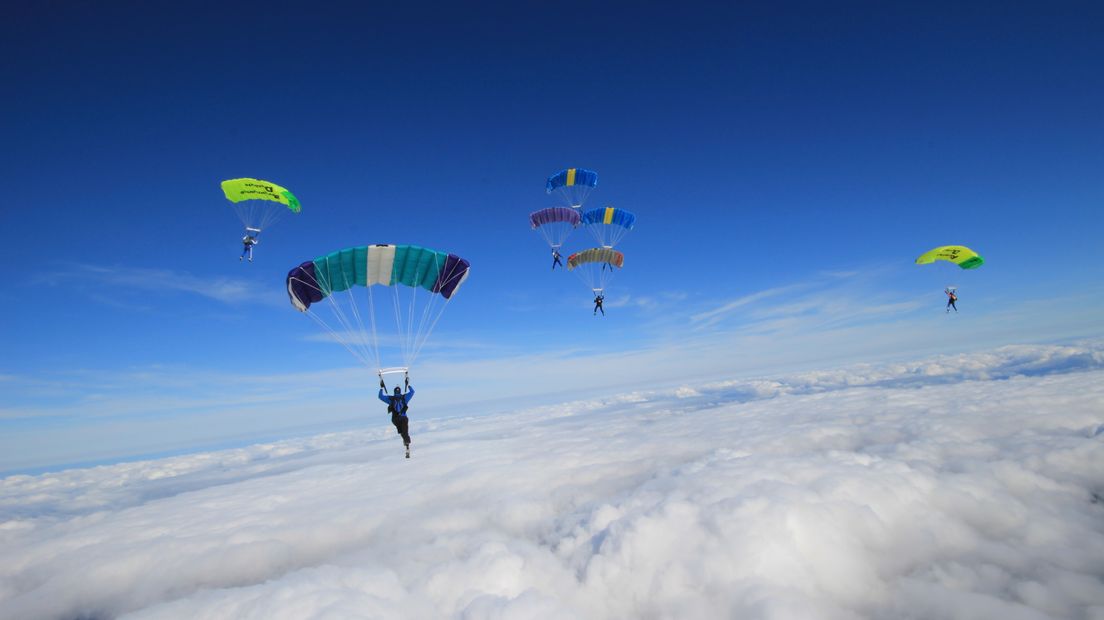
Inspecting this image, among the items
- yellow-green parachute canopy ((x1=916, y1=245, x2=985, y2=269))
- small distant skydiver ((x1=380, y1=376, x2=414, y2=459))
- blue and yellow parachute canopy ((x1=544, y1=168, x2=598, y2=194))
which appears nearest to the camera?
small distant skydiver ((x1=380, y1=376, x2=414, y2=459))

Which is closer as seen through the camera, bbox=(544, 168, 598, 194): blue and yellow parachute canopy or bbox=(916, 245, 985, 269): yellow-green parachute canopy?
bbox=(544, 168, 598, 194): blue and yellow parachute canopy

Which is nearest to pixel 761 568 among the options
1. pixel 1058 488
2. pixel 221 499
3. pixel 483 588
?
pixel 483 588

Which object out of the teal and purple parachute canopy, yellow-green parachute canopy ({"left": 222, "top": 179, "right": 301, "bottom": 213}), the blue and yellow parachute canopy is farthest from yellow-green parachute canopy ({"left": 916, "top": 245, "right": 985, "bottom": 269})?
yellow-green parachute canopy ({"left": 222, "top": 179, "right": 301, "bottom": 213})

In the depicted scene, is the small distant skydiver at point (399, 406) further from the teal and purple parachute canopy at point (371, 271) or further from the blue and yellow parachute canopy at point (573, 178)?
the blue and yellow parachute canopy at point (573, 178)

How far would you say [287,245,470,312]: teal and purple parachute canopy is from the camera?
1630cm

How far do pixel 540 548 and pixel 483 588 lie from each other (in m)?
12.2

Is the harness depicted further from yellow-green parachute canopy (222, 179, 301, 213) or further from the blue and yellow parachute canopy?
the blue and yellow parachute canopy

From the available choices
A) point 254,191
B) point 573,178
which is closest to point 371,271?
point 254,191

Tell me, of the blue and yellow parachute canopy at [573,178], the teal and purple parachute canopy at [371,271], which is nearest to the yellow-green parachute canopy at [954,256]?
the blue and yellow parachute canopy at [573,178]

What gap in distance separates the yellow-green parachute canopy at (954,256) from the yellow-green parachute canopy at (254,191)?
42.1 meters

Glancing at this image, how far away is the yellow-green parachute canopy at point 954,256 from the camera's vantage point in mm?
31156

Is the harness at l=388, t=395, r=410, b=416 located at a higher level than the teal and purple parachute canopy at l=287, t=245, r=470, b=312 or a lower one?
lower

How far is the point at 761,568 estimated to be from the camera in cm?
4238

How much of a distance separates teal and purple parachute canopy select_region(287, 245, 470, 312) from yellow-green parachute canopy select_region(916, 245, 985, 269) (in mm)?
35896
